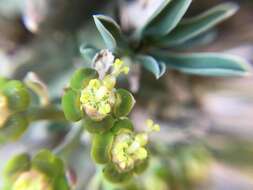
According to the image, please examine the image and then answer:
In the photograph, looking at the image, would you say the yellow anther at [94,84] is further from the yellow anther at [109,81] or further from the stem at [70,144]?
the stem at [70,144]

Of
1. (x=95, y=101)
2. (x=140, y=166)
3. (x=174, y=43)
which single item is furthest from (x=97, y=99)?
(x=174, y=43)

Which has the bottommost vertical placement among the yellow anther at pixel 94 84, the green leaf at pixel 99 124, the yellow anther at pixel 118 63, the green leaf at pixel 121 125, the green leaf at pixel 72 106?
the green leaf at pixel 121 125

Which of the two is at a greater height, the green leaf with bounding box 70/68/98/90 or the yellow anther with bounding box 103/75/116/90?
the green leaf with bounding box 70/68/98/90

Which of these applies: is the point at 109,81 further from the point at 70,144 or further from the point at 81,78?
the point at 70,144

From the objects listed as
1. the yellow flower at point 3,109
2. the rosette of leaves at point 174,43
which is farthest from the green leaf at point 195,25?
the yellow flower at point 3,109

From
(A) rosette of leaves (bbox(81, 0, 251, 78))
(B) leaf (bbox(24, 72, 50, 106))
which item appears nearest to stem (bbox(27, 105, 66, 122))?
(B) leaf (bbox(24, 72, 50, 106))

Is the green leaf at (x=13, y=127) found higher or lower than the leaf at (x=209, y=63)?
higher

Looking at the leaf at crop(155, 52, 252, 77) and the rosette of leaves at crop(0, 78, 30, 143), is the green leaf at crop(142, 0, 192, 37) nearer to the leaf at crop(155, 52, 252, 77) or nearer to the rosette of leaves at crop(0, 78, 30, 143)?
the leaf at crop(155, 52, 252, 77)
